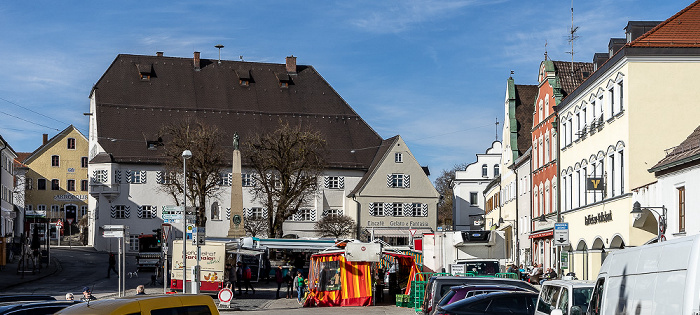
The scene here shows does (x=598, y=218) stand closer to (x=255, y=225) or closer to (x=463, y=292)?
(x=463, y=292)

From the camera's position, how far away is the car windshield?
17.2 metres

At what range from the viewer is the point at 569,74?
49.5m

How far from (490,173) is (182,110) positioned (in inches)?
1214

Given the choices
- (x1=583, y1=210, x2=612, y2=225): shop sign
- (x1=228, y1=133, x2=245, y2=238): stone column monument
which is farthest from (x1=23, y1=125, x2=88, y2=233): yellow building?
(x1=583, y1=210, x2=612, y2=225): shop sign

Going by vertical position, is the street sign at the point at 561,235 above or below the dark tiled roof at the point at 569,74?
below

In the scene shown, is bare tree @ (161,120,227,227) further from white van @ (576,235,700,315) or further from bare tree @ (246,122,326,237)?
white van @ (576,235,700,315)

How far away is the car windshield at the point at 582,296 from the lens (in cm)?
1723

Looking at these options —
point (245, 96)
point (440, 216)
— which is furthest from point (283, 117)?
point (440, 216)

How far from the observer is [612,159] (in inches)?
1433

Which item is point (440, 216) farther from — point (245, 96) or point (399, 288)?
point (399, 288)

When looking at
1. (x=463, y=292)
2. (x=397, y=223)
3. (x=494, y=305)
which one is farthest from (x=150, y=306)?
(x=397, y=223)

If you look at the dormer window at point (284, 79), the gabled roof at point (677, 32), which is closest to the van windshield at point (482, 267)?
the gabled roof at point (677, 32)

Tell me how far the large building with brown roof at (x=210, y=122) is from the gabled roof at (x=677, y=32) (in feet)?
173

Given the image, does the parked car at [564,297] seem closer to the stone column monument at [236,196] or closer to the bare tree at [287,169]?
the stone column monument at [236,196]
